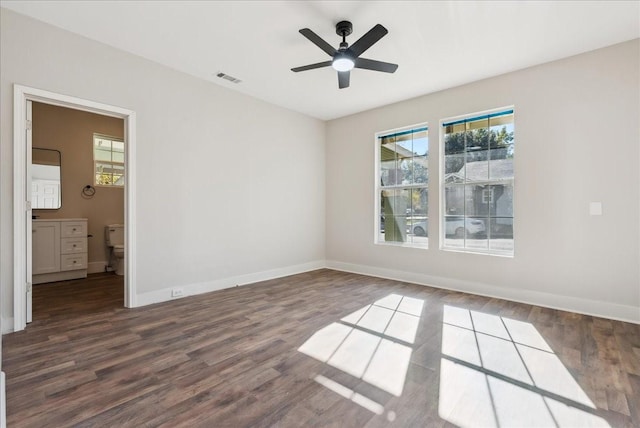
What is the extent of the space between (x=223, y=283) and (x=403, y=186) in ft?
10.7

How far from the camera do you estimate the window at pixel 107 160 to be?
5547mm

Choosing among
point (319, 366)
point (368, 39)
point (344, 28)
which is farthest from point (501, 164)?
point (319, 366)

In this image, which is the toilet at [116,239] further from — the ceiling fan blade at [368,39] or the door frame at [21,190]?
the ceiling fan blade at [368,39]

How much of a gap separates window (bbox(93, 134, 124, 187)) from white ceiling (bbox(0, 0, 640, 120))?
2.87 m

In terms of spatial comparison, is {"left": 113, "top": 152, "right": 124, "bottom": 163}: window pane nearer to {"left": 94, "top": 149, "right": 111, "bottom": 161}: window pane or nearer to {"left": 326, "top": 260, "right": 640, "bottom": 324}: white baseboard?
{"left": 94, "top": 149, "right": 111, "bottom": 161}: window pane

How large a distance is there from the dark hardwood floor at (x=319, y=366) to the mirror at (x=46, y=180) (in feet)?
7.09

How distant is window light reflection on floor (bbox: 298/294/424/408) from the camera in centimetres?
202

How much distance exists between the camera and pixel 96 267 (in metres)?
5.52

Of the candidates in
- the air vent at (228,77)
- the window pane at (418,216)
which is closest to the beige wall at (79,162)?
the air vent at (228,77)

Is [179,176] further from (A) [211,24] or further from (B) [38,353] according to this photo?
(B) [38,353]

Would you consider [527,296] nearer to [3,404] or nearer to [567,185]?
[567,185]

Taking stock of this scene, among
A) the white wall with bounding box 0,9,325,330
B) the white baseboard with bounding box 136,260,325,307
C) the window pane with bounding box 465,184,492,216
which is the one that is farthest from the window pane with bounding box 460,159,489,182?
the white baseboard with bounding box 136,260,325,307

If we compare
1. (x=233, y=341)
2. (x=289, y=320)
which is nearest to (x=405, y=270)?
(x=289, y=320)

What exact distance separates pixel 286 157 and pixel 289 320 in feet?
10.1
